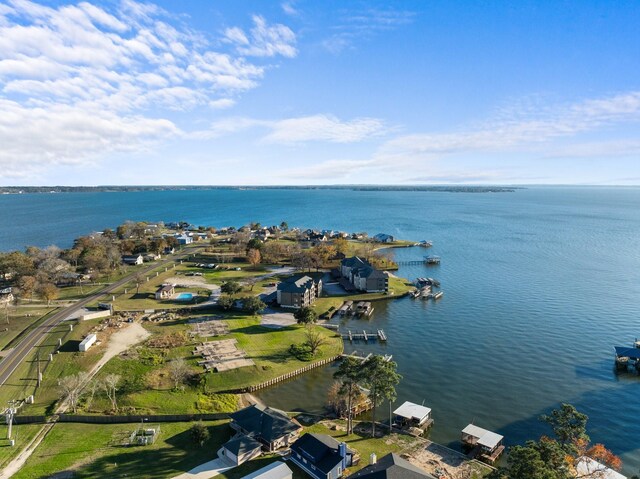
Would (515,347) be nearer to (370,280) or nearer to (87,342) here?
(370,280)

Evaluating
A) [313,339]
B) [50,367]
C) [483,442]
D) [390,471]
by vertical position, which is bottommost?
[483,442]

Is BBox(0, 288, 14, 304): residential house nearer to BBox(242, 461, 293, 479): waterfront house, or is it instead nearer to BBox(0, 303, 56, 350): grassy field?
BBox(0, 303, 56, 350): grassy field

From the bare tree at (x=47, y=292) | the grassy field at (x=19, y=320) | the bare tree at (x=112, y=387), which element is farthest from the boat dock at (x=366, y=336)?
the bare tree at (x=47, y=292)

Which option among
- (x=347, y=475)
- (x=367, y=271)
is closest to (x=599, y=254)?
(x=367, y=271)

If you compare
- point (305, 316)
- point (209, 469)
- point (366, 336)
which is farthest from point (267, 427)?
point (366, 336)

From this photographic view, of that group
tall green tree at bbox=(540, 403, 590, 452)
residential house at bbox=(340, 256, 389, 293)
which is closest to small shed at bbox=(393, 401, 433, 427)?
tall green tree at bbox=(540, 403, 590, 452)

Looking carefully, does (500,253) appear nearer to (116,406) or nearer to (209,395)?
(209,395)

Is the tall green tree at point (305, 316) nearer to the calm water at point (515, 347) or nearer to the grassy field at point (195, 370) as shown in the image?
the grassy field at point (195, 370)
